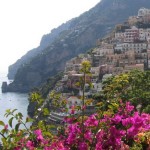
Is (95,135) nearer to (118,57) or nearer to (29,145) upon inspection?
(29,145)

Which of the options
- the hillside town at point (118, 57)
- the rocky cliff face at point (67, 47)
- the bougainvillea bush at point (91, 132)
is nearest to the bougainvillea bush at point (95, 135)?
the bougainvillea bush at point (91, 132)

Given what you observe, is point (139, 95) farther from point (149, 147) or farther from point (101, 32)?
point (101, 32)

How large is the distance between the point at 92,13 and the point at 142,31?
332ft

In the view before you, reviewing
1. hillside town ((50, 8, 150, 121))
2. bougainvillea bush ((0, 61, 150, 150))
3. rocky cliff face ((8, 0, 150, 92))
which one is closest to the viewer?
bougainvillea bush ((0, 61, 150, 150))

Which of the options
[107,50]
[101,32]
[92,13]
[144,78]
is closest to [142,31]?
[107,50]

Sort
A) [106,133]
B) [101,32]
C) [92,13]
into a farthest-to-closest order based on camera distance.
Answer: [92,13] → [101,32] → [106,133]

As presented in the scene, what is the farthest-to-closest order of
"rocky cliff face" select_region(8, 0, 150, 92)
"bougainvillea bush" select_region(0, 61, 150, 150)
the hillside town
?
"rocky cliff face" select_region(8, 0, 150, 92) → the hillside town → "bougainvillea bush" select_region(0, 61, 150, 150)

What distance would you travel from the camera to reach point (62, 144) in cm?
556

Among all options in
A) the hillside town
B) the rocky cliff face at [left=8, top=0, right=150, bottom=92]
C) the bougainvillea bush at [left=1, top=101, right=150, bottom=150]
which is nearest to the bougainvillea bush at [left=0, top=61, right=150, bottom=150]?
the bougainvillea bush at [left=1, top=101, right=150, bottom=150]

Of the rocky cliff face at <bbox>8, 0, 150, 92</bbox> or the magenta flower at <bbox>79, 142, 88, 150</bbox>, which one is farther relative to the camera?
the rocky cliff face at <bbox>8, 0, 150, 92</bbox>

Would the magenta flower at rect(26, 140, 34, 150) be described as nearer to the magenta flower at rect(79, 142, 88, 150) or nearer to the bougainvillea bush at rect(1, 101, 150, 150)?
the bougainvillea bush at rect(1, 101, 150, 150)

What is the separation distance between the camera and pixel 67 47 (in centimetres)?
14662

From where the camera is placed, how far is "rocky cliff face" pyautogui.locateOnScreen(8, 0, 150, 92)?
13962 cm

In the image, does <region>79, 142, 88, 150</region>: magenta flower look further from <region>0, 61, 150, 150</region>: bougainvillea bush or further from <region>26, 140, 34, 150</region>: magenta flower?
<region>26, 140, 34, 150</region>: magenta flower
